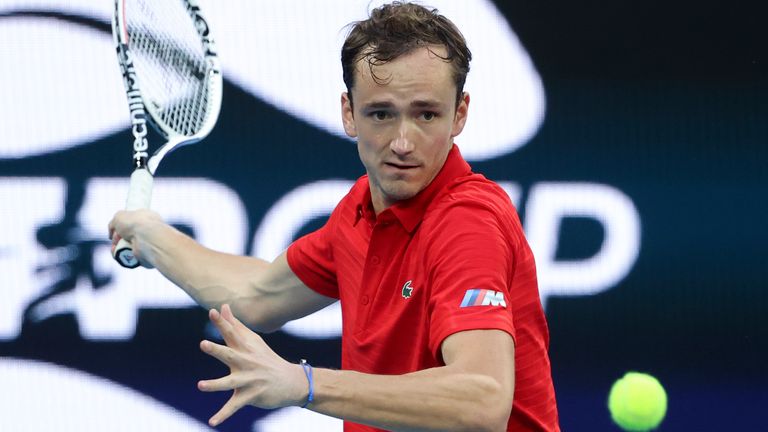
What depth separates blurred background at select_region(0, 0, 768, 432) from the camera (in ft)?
13.2

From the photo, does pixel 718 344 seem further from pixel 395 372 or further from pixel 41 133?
pixel 41 133

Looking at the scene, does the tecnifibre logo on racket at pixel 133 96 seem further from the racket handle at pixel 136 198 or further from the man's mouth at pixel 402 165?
the man's mouth at pixel 402 165

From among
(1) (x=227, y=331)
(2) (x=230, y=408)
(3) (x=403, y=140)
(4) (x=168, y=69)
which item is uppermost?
(4) (x=168, y=69)

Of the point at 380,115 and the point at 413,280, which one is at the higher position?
the point at 380,115

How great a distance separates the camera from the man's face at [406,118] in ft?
7.29

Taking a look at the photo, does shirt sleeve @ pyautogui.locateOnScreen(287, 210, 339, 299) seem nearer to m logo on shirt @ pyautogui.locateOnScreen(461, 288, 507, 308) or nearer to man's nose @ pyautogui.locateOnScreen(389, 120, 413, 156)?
man's nose @ pyautogui.locateOnScreen(389, 120, 413, 156)

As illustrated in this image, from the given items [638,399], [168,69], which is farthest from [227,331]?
[638,399]

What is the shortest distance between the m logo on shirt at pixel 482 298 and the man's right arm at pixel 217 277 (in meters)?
0.99

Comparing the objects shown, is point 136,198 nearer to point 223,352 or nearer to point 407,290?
point 407,290

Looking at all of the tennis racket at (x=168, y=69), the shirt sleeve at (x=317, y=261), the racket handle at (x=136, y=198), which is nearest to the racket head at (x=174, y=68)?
the tennis racket at (x=168, y=69)

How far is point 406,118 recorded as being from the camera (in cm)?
224

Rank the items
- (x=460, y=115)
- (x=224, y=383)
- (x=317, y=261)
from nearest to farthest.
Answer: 1. (x=224, y=383)
2. (x=460, y=115)
3. (x=317, y=261)

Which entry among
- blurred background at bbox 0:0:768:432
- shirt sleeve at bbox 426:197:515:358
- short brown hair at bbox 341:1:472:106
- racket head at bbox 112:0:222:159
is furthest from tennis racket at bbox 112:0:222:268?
shirt sleeve at bbox 426:197:515:358

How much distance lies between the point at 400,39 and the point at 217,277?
0.96 m
